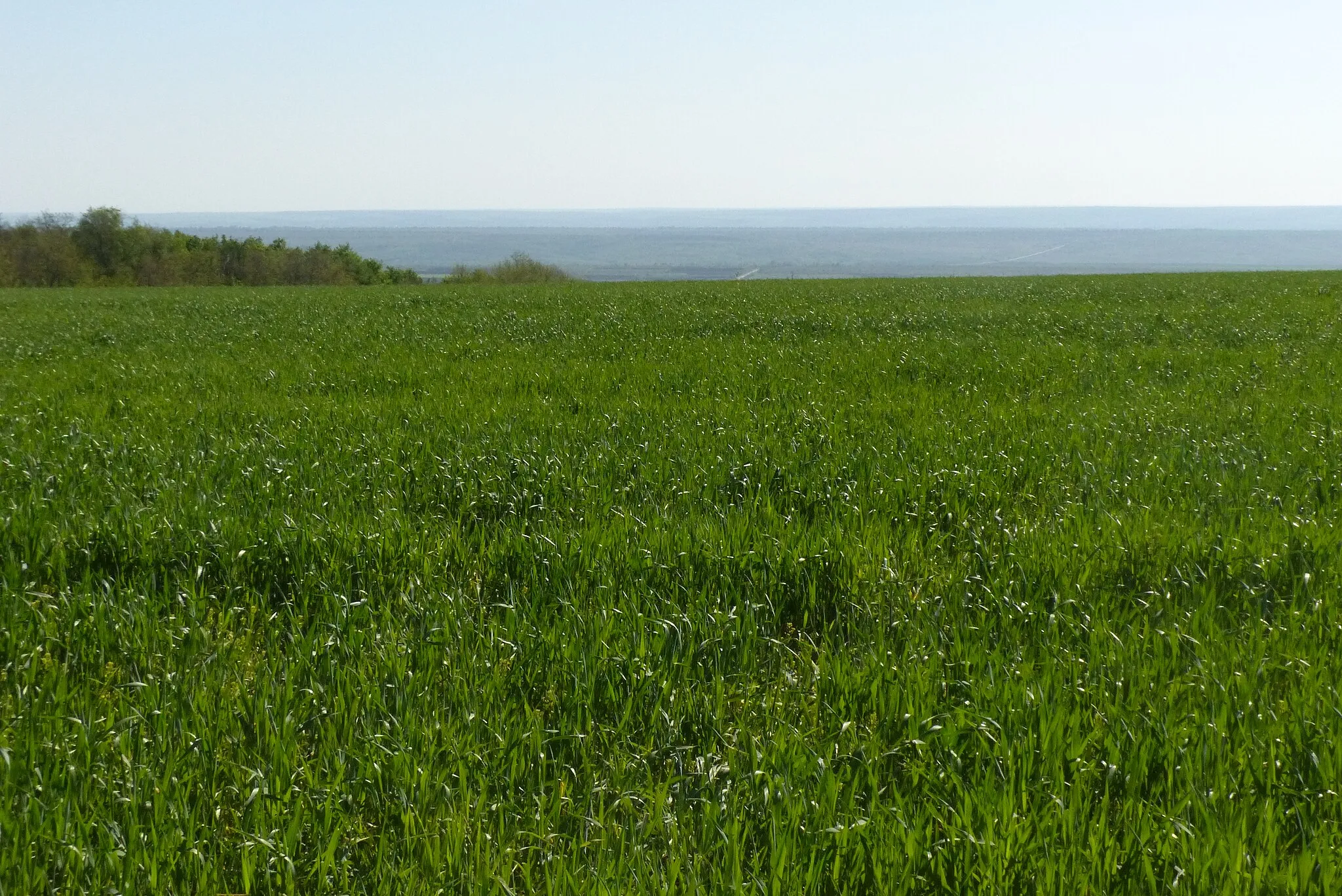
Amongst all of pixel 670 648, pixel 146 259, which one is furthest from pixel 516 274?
pixel 670 648

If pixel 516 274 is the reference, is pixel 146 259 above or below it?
above

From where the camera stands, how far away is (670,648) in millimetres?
4457

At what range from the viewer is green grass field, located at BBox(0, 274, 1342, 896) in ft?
9.73

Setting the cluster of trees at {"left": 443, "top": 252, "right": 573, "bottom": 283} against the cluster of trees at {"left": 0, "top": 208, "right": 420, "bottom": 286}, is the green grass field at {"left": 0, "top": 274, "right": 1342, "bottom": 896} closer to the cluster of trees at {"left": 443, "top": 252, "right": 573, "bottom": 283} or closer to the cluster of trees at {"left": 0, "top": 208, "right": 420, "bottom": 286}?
the cluster of trees at {"left": 443, "top": 252, "right": 573, "bottom": 283}

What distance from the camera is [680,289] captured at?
42750 millimetres

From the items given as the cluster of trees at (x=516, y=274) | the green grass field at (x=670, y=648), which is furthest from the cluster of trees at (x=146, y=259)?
the green grass field at (x=670, y=648)

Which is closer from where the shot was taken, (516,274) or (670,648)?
(670,648)

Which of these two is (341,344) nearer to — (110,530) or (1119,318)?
(110,530)

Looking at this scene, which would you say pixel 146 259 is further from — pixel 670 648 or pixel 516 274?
pixel 670 648

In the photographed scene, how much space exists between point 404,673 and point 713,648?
1.36 m

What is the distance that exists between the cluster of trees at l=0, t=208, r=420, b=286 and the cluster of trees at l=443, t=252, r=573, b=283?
9.51 metres

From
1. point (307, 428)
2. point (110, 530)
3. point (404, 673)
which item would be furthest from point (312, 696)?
point (307, 428)

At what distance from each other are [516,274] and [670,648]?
289ft

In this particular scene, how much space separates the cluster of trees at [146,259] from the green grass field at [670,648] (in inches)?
3333
